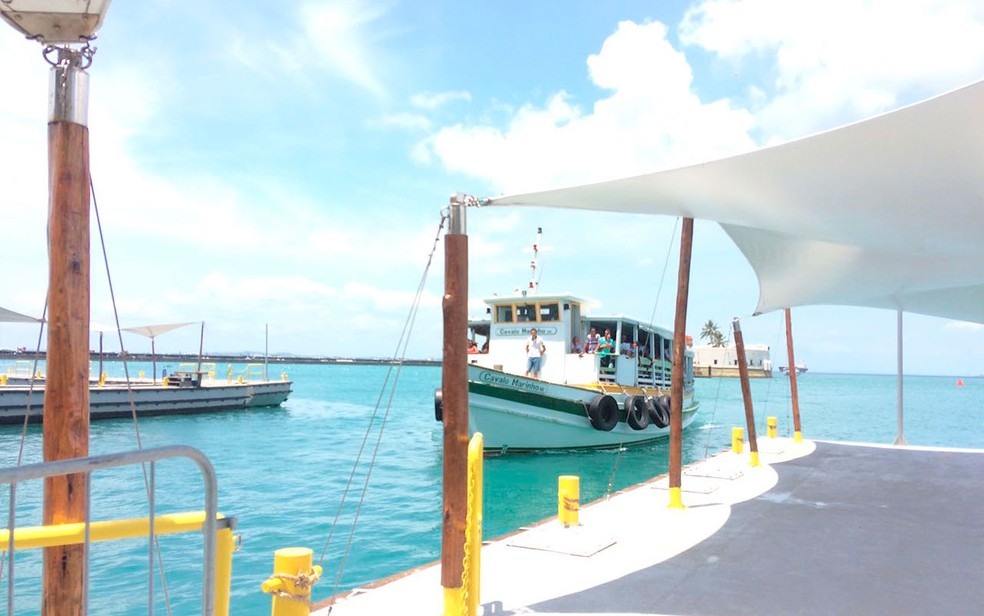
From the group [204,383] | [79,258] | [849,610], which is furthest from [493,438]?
[204,383]

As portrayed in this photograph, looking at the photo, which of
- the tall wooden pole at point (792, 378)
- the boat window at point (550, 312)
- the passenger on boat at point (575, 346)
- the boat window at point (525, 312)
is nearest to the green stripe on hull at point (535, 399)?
the passenger on boat at point (575, 346)

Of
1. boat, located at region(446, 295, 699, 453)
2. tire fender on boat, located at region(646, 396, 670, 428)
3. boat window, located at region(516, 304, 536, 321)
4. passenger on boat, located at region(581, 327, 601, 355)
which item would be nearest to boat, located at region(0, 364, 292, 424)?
boat, located at region(446, 295, 699, 453)

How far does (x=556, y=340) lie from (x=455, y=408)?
1293cm

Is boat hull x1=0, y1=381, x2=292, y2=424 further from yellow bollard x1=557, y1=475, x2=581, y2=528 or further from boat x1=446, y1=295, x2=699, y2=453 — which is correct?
yellow bollard x1=557, y1=475, x2=581, y2=528

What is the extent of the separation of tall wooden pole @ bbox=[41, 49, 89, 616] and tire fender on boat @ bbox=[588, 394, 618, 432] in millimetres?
13472

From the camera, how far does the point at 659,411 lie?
58.7 ft

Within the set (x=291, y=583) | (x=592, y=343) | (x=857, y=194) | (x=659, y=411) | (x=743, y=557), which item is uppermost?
(x=857, y=194)

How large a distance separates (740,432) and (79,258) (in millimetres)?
10752

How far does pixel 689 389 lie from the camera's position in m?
23.2

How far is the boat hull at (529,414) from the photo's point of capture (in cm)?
1427

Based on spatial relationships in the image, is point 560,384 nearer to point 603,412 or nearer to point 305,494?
point 603,412

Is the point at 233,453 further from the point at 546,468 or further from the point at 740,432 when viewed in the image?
the point at 740,432

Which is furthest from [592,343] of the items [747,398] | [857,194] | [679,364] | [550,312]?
[857,194]

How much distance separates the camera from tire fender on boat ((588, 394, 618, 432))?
15.7 m
